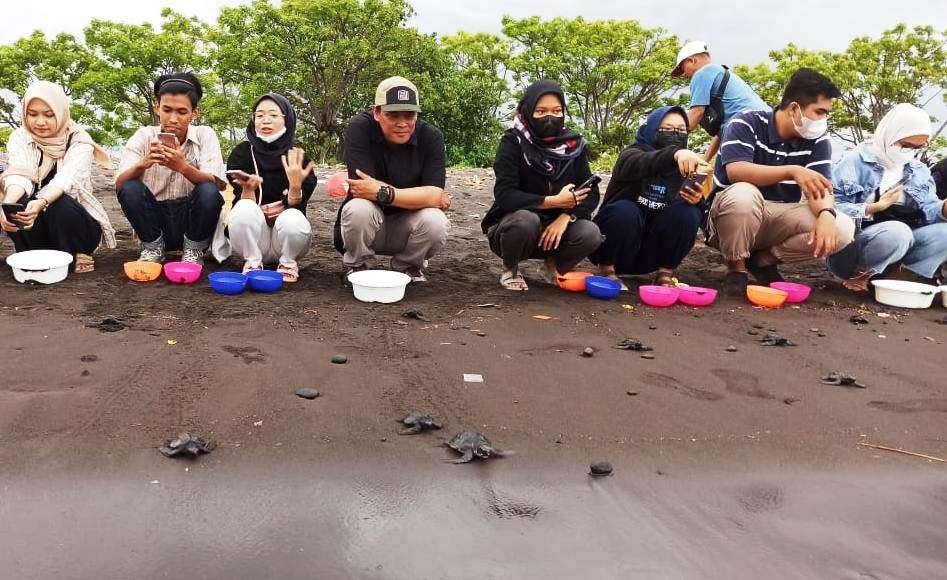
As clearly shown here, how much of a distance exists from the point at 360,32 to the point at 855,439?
13597mm

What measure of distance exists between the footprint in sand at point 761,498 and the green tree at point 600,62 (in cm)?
1562

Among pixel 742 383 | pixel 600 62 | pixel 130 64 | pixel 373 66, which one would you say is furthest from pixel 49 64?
pixel 742 383

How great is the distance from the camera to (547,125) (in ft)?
13.4

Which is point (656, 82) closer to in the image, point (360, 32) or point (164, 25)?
point (360, 32)

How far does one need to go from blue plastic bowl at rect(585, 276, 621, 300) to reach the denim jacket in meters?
1.82

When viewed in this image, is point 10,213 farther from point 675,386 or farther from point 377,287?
point 675,386

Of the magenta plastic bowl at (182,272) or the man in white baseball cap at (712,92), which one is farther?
the man in white baseball cap at (712,92)

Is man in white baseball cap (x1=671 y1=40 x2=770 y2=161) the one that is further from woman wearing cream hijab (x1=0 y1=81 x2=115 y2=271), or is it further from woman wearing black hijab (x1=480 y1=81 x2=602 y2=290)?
woman wearing cream hijab (x1=0 y1=81 x2=115 y2=271)

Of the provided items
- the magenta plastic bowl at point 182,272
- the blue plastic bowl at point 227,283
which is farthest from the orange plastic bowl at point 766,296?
the magenta plastic bowl at point 182,272

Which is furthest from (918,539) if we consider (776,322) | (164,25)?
(164,25)

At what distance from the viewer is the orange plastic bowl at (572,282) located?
14.5 ft

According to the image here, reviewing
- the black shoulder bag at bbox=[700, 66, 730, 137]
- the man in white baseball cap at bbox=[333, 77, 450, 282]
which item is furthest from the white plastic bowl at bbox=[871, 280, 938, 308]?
the man in white baseball cap at bbox=[333, 77, 450, 282]

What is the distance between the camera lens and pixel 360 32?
14.1 meters

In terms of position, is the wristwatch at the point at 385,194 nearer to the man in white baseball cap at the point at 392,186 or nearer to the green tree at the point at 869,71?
the man in white baseball cap at the point at 392,186
